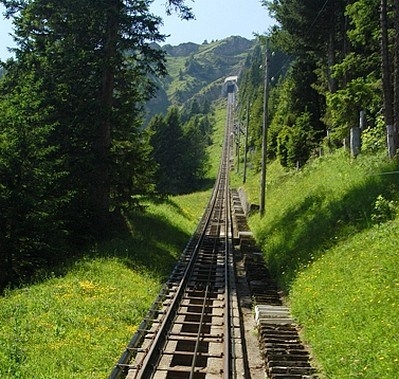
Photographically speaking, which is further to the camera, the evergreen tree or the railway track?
the evergreen tree

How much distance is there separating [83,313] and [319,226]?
9750 millimetres

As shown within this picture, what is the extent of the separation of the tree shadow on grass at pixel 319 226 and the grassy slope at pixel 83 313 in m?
4.53

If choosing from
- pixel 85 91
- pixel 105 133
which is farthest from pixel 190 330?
pixel 85 91

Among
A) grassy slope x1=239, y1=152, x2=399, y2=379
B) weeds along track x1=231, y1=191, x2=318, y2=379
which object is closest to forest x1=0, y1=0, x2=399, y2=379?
grassy slope x1=239, y1=152, x2=399, y2=379

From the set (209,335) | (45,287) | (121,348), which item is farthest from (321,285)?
(45,287)

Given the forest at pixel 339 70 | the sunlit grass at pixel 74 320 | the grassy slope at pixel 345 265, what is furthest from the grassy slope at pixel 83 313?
the forest at pixel 339 70

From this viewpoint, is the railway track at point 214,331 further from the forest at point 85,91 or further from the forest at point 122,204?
the forest at point 85,91

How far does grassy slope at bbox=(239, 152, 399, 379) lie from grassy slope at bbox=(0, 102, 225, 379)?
14.5ft

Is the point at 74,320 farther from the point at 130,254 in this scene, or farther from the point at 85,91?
the point at 85,91

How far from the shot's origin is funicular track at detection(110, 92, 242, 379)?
10141mm

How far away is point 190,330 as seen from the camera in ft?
43.8

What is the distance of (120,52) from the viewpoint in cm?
2392

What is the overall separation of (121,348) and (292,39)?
2851 centimetres

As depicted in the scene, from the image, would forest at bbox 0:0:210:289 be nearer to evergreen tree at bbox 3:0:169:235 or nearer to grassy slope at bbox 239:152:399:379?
evergreen tree at bbox 3:0:169:235
